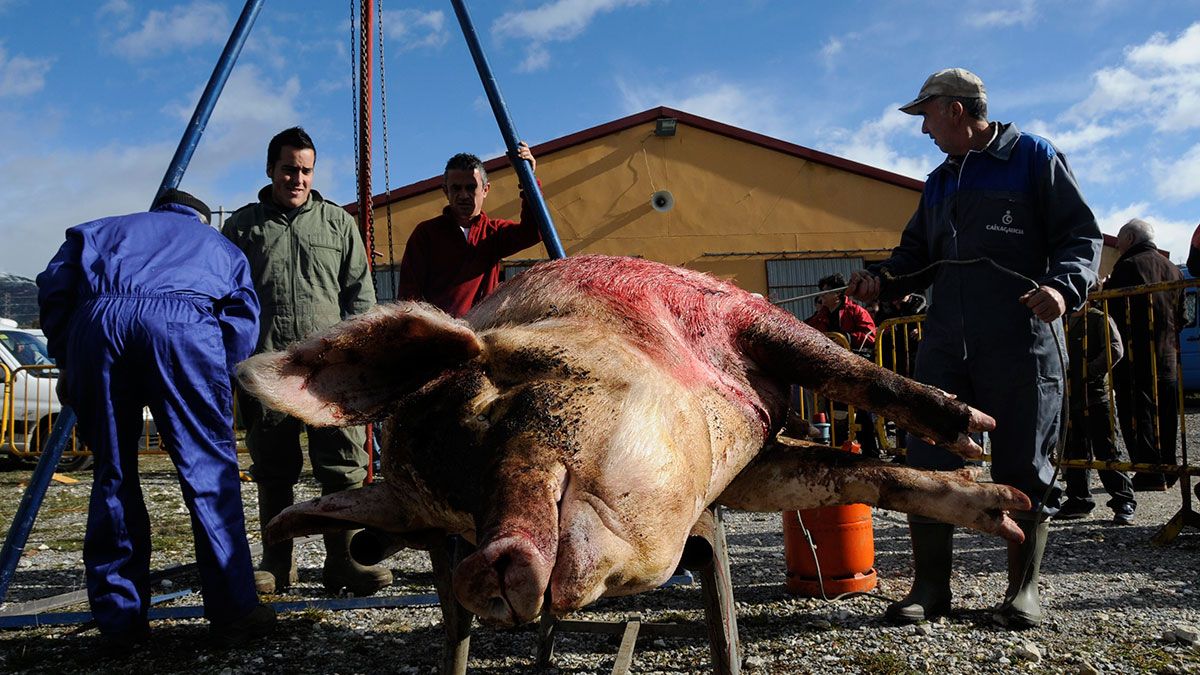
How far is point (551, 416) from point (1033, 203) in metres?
2.69

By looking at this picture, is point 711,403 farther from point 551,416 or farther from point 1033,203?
point 1033,203

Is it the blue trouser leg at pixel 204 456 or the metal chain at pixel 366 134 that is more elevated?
the metal chain at pixel 366 134

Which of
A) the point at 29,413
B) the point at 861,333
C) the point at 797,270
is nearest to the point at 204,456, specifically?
the point at 861,333

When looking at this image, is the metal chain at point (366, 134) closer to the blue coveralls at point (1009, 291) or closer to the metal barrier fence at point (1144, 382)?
the blue coveralls at point (1009, 291)

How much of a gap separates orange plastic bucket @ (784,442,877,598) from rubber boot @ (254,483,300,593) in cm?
241

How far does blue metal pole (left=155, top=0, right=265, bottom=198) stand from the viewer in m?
4.32

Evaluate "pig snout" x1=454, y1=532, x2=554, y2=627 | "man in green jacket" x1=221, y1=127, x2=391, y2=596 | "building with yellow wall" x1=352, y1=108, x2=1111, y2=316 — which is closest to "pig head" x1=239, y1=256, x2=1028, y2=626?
"pig snout" x1=454, y1=532, x2=554, y2=627

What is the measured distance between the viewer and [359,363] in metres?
1.87

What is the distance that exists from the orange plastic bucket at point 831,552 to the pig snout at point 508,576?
8.82 feet

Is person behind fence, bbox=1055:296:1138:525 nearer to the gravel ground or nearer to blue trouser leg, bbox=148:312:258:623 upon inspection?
the gravel ground

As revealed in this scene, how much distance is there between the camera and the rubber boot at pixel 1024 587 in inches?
134

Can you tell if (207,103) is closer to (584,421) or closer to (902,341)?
(584,421)

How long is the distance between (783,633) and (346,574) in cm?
208

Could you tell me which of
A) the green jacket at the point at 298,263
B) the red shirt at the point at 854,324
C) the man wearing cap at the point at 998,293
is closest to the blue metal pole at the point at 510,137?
the green jacket at the point at 298,263
